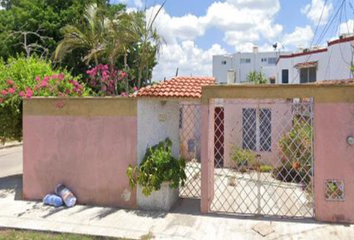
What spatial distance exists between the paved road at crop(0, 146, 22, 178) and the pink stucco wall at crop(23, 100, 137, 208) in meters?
5.25

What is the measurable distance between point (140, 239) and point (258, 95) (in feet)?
15.2

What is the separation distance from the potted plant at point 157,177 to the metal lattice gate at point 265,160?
56.4 inches

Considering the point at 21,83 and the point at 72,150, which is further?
the point at 21,83

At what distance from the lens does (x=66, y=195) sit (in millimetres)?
9906

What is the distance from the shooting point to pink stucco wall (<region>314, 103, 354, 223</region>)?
8.43m

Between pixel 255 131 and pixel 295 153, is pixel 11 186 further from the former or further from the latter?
pixel 255 131

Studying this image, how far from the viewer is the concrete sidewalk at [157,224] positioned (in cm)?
786

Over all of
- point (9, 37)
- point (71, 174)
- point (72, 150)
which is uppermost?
point (9, 37)

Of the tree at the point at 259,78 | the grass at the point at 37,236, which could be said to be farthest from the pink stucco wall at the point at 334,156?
the tree at the point at 259,78

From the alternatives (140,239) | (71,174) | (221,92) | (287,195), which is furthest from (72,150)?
(287,195)

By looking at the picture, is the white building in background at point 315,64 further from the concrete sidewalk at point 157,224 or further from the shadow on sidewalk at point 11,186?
the shadow on sidewalk at point 11,186

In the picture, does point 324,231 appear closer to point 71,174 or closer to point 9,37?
point 71,174

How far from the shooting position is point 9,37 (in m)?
25.6

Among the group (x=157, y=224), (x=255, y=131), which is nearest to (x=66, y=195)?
(x=157, y=224)
